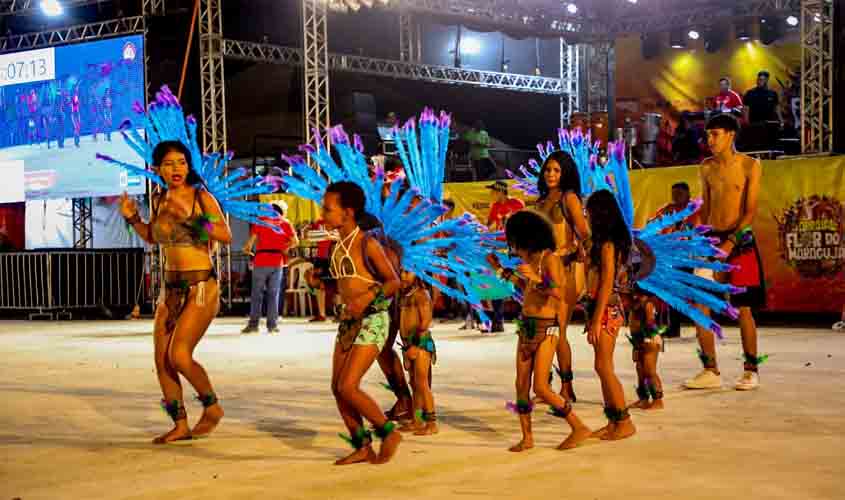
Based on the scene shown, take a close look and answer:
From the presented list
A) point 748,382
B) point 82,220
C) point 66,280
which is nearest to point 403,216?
point 748,382

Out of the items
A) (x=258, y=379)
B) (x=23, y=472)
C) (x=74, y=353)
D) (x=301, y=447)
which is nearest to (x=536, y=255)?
(x=301, y=447)

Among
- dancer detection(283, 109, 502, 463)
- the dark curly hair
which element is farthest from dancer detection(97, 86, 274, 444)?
the dark curly hair

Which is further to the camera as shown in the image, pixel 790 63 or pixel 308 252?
pixel 790 63

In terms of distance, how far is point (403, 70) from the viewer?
2534 centimetres

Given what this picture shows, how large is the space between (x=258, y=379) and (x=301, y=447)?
339 centimetres

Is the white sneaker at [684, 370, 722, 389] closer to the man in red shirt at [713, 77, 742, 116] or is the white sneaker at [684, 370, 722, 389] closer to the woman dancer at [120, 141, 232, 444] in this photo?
the woman dancer at [120, 141, 232, 444]

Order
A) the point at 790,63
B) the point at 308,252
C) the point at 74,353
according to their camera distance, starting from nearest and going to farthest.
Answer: the point at 74,353
the point at 308,252
the point at 790,63

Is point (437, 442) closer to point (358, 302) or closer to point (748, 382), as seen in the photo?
point (358, 302)

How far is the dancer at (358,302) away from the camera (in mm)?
5609

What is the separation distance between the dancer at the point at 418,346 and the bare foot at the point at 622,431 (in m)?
0.97

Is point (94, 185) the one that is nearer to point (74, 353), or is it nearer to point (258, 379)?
point (74, 353)

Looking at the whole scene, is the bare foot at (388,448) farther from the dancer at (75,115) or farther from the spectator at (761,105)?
the dancer at (75,115)

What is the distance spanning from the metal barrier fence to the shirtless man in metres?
13.7

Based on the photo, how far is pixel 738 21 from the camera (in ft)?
78.1
